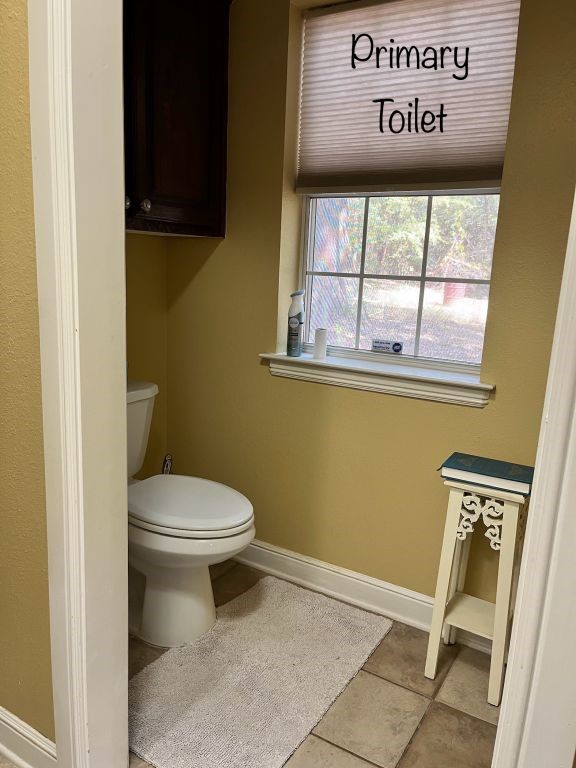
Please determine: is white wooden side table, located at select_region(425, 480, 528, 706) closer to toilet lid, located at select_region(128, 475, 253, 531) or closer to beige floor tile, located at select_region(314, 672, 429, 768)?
beige floor tile, located at select_region(314, 672, 429, 768)

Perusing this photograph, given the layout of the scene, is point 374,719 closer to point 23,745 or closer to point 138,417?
point 23,745

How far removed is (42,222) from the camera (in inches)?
44.7

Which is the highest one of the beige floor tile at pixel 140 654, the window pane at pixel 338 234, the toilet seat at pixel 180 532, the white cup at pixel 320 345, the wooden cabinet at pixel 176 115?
the wooden cabinet at pixel 176 115

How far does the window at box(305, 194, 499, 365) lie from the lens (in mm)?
2010

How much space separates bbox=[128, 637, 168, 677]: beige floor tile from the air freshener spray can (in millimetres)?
1135

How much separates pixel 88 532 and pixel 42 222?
0.63m

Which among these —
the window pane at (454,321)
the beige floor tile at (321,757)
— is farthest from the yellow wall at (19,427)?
the window pane at (454,321)

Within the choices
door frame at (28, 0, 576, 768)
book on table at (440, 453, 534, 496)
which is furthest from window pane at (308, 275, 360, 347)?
door frame at (28, 0, 576, 768)

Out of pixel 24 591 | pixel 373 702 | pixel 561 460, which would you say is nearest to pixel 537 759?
pixel 561 460

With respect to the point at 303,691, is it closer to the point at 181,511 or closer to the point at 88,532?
the point at 181,511

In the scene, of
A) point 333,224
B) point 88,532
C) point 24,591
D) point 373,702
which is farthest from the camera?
point 333,224

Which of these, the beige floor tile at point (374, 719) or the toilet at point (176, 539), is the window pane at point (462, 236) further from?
the beige floor tile at point (374, 719)

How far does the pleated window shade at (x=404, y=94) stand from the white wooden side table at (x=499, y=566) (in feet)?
3.28

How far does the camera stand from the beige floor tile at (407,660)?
183 centimetres
